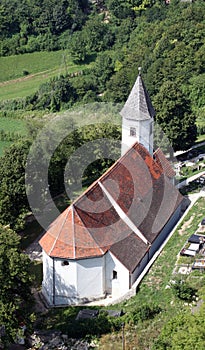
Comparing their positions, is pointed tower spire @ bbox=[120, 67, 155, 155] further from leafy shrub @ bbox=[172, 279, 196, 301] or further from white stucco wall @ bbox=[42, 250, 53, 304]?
leafy shrub @ bbox=[172, 279, 196, 301]

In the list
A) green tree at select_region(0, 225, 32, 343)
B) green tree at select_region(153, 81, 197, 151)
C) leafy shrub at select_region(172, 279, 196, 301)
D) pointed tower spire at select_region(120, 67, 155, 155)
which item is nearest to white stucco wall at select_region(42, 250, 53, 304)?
green tree at select_region(0, 225, 32, 343)

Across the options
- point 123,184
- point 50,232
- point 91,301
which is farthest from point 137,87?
point 91,301

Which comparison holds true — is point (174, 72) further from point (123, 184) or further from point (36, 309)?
point (36, 309)

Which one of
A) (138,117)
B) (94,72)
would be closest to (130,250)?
(138,117)

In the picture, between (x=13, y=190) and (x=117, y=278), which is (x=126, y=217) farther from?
(x=13, y=190)

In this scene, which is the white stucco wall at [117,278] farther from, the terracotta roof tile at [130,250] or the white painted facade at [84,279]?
the terracotta roof tile at [130,250]

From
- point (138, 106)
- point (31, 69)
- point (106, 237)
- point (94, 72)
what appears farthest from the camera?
point (31, 69)

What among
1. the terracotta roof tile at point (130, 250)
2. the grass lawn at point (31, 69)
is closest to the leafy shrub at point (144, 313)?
the terracotta roof tile at point (130, 250)
